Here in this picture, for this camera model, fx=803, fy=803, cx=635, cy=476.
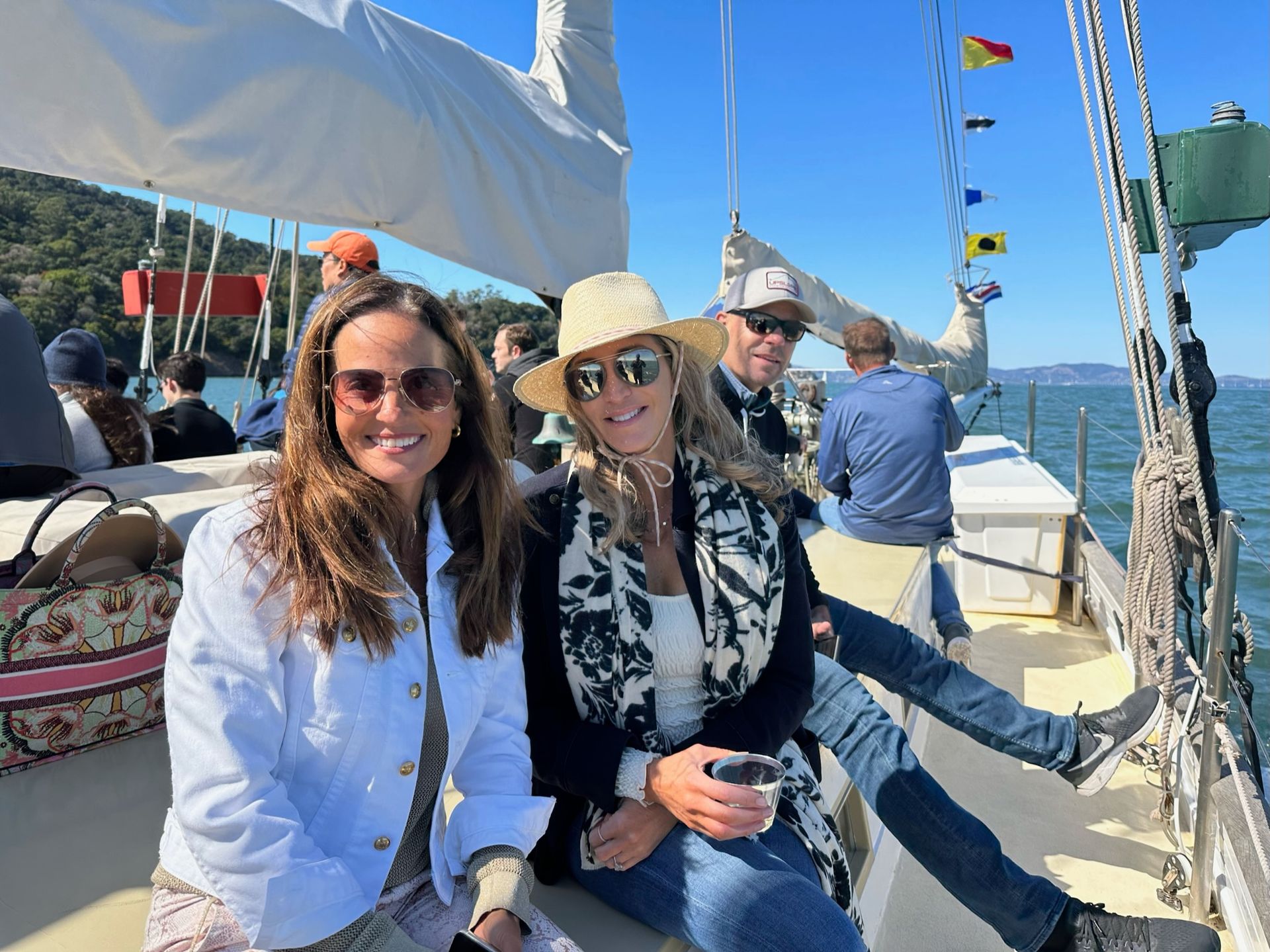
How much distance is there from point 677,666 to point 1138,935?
4.06 ft

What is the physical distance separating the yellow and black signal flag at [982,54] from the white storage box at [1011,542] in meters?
11.6

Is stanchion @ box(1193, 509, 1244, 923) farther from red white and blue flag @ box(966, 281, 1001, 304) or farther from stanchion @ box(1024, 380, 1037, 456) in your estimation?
red white and blue flag @ box(966, 281, 1001, 304)

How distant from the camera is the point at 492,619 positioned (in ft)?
4.49

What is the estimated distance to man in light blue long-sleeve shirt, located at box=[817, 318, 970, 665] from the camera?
12.9ft

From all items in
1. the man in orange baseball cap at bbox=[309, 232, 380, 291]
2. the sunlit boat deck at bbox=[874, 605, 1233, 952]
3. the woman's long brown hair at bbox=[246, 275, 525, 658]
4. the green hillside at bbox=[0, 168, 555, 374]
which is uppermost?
the green hillside at bbox=[0, 168, 555, 374]

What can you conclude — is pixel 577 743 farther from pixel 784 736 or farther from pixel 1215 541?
pixel 1215 541

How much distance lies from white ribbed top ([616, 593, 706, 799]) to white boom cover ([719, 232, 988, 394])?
4.02 meters

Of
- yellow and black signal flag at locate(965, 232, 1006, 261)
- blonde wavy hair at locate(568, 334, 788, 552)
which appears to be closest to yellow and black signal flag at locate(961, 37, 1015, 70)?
yellow and black signal flag at locate(965, 232, 1006, 261)

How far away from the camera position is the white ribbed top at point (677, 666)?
1630 millimetres

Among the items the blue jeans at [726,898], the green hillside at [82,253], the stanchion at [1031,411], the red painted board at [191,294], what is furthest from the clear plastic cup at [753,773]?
the green hillside at [82,253]

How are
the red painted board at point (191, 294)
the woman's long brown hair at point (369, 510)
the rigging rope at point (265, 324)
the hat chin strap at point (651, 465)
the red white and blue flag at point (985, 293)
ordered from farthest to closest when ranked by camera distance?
the red white and blue flag at point (985, 293), the red painted board at point (191, 294), the rigging rope at point (265, 324), the hat chin strap at point (651, 465), the woman's long brown hair at point (369, 510)

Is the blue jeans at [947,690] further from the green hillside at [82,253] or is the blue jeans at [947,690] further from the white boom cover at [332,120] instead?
the green hillside at [82,253]

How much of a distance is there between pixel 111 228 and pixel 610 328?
11913 mm

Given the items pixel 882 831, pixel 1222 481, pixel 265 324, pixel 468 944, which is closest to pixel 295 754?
A: pixel 468 944
